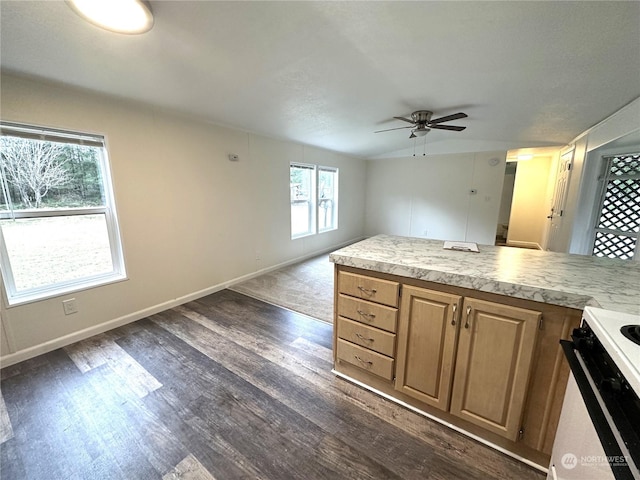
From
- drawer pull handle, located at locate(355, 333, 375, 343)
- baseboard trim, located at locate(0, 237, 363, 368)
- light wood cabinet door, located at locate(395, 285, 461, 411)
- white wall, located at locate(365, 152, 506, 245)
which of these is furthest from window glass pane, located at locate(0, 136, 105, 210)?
white wall, located at locate(365, 152, 506, 245)

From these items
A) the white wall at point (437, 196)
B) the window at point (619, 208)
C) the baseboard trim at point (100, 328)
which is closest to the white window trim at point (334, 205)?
the white wall at point (437, 196)

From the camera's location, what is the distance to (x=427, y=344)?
146 cm

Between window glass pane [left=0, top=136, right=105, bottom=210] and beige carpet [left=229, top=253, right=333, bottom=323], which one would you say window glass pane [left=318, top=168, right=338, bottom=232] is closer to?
beige carpet [left=229, top=253, right=333, bottom=323]

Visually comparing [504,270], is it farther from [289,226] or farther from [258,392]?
[289,226]

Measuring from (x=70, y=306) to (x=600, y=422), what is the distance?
135 inches

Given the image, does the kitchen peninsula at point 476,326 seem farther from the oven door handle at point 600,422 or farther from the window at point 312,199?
the window at point 312,199

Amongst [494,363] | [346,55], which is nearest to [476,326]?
[494,363]

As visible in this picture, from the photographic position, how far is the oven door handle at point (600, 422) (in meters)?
0.57

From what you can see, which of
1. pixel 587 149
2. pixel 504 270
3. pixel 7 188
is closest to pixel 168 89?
pixel 7 188

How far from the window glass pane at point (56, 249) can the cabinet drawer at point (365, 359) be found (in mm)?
2482

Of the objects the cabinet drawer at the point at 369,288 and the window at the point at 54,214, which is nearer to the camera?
the cabinet drawer at the point at 369,288

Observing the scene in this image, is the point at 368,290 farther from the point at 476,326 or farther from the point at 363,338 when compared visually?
the point at 476,326

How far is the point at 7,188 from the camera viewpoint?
1.93 m

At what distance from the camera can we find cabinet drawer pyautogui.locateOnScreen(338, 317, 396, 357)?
5.27 feet
